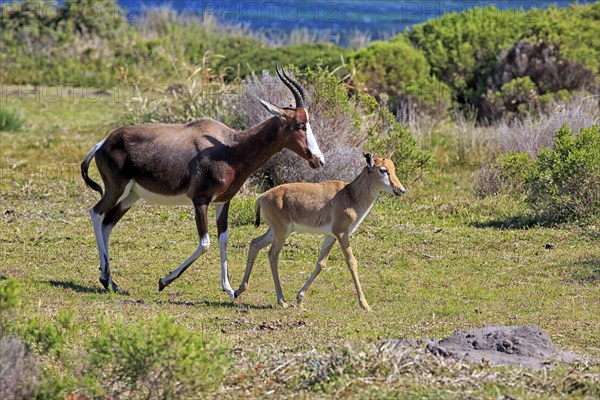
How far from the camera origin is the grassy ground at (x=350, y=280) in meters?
7.71

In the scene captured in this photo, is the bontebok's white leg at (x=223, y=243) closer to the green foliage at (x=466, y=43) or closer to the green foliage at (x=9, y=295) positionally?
the green foliage at (x=9, y=295)

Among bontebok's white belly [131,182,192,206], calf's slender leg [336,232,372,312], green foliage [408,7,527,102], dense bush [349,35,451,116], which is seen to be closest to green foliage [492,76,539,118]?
dense bush [349,35,451,116]

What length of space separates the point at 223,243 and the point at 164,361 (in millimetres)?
3879

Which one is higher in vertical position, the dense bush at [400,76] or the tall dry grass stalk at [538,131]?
the tall dry grass stalk at [538,131]

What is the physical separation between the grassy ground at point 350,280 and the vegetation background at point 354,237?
0.11 feet

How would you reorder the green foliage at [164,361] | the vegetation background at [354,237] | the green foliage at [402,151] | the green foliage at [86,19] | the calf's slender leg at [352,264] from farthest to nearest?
the green foliage at [86,19] → the green foliage at [402,151] → the calf's slender leg at [352,264] → the vegetation background at [354,237] → the green foliage at [164,361]

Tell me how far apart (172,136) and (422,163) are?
5719 millimetres

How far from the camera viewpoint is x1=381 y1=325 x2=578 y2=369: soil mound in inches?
321

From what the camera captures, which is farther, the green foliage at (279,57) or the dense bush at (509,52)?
the green foliage at (279,57)

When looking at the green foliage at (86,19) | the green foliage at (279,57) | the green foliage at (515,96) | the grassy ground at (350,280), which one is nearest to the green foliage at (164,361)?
the grassy ground at (350,280)

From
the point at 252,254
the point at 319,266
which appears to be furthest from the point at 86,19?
the point at 319,266

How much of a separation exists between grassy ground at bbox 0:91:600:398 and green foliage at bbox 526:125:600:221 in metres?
0.37

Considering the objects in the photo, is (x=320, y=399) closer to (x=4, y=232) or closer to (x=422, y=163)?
(x=4, y=232)

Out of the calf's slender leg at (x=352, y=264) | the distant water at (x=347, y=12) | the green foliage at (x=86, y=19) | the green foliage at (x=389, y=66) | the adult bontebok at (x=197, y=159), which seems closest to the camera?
the calf's slender leg at (x=352, y=264)
